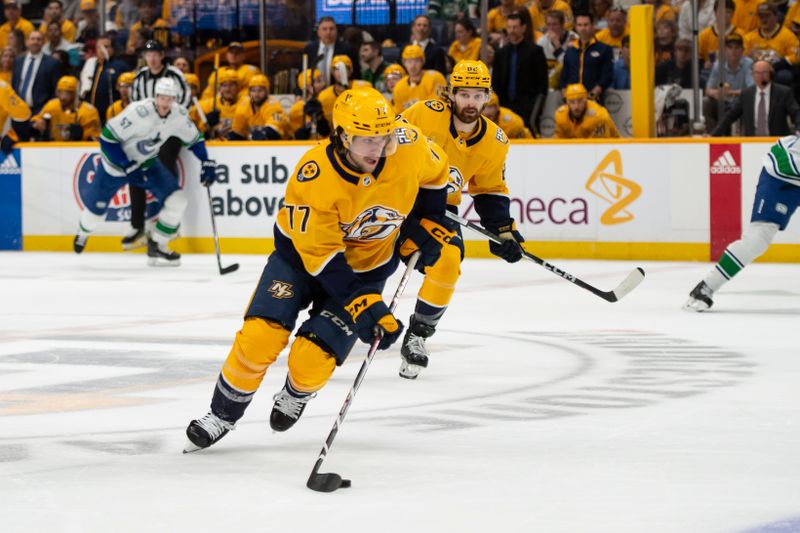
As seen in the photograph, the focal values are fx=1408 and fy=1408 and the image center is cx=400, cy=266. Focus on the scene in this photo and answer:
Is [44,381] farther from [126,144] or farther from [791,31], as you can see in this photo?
[791,31]

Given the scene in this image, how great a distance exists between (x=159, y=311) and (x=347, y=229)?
4387mm

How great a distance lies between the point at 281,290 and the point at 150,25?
34.7 ft

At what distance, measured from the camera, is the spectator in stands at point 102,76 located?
13.8 metres

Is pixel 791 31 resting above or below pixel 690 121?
above

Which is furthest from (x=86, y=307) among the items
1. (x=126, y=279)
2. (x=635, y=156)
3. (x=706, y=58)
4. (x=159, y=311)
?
(x=706, y=58)

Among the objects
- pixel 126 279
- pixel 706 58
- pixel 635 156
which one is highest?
pixel 706 58

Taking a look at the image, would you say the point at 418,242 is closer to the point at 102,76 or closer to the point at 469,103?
the point at 469,103

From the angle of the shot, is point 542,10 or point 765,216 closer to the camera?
point 765,216

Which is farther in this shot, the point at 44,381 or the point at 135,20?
the point at 135,20

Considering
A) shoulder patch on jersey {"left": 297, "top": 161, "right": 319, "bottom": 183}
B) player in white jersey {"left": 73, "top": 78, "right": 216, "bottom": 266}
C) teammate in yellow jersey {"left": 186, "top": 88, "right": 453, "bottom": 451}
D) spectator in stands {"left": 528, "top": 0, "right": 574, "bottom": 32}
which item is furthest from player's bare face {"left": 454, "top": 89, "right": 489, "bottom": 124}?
spectator in stands {"left": 528, "top": 0, "right": 574, "bottom": 32}

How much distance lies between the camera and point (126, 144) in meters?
11.8

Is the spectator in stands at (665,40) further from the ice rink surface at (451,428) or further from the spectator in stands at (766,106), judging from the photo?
the ice rink surface at (451,428)

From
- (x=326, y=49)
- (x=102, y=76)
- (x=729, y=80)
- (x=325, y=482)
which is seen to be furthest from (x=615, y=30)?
(x=325, y=482)

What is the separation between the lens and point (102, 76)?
45.6ft
